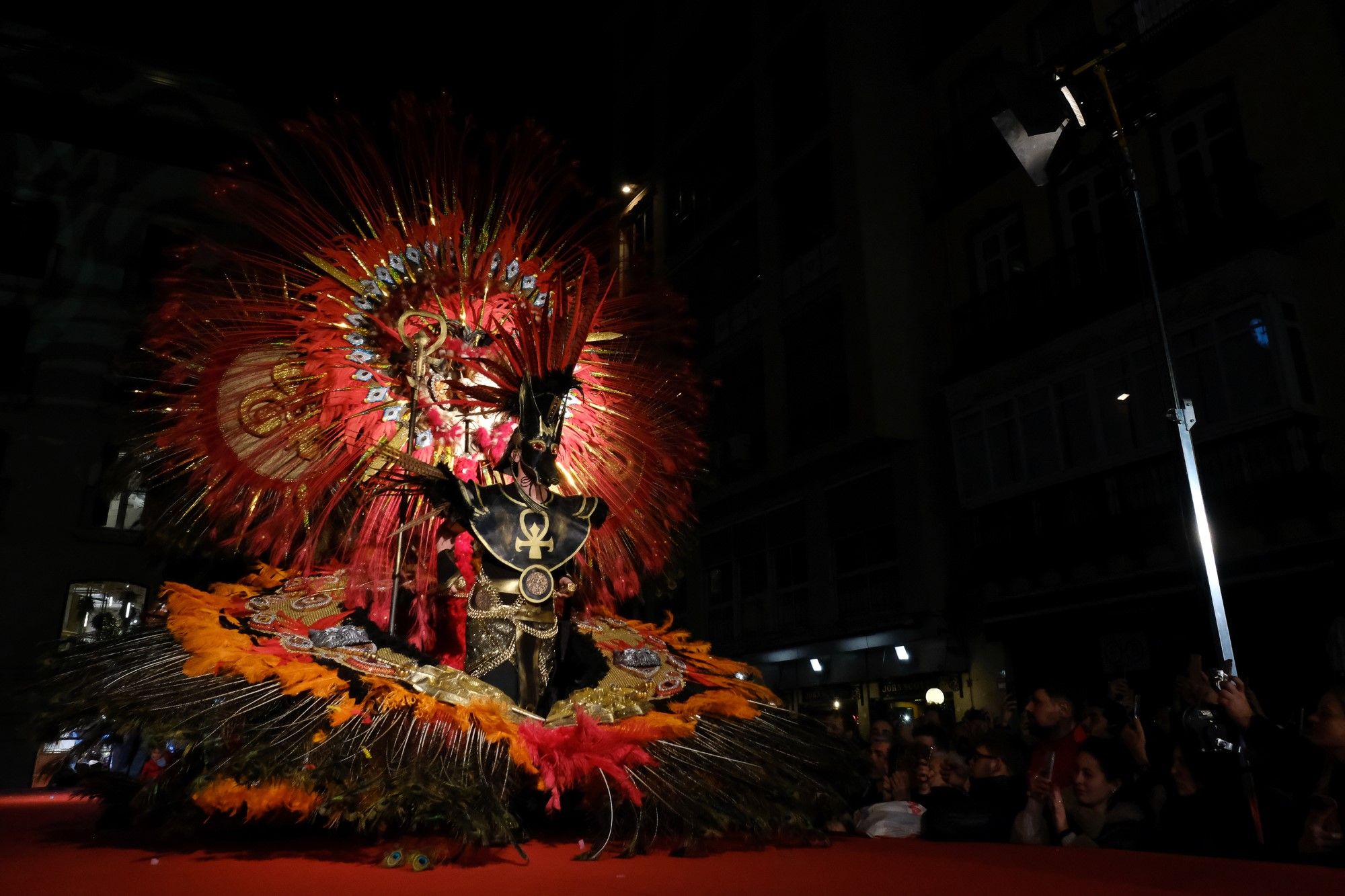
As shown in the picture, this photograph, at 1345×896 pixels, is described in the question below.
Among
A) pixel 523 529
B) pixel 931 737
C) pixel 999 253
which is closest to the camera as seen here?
pixel 523 529

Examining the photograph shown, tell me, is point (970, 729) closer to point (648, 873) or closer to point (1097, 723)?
point (1097, 723)

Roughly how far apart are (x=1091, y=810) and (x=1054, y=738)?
777mm

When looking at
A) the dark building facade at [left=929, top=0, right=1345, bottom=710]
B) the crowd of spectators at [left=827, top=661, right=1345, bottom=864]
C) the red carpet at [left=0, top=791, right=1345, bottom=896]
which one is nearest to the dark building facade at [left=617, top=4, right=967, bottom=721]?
the dark building facade at [left=929, top=0, right=1345, bottom=710]

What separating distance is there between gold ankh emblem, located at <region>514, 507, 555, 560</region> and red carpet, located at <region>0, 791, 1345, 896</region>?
1.51 m

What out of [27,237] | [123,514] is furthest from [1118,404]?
[27,237]

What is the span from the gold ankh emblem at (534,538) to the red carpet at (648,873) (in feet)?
4.94

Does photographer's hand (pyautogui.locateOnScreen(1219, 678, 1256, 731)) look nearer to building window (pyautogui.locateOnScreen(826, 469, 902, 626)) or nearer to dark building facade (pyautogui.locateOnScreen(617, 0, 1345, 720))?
dark building facade (pyautogui.locateOnScreen(617, 0, 1345, 720))

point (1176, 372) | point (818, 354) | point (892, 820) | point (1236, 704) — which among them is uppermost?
point (818, 354)

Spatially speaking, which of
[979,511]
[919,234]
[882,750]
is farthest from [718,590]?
[882,750]

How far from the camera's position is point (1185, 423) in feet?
14.2

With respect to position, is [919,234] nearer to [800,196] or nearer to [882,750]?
[800,196]

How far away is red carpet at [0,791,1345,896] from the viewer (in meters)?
3.01

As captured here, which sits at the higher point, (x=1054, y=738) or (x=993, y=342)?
(x=993, y=342)

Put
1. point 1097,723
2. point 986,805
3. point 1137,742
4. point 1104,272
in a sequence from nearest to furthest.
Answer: point 986,805 < point 1137,742 < point 1097,723 < point 1104,272
